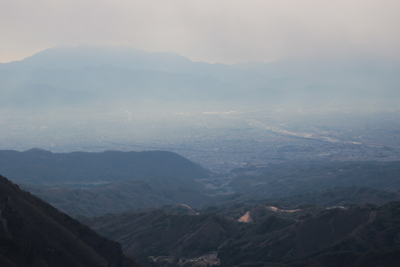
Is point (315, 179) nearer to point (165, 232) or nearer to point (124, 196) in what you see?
point (124, 196)

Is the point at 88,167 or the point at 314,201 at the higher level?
the point at 88,167

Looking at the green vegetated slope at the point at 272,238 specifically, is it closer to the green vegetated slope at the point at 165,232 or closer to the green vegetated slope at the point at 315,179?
the green vegetated slope at the point at 165,232

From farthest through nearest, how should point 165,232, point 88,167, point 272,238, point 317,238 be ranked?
1. point 88,167
2. point 165,232
3. point 272,238
4. point 317,238

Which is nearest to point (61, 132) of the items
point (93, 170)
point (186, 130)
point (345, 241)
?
point (186, 130)

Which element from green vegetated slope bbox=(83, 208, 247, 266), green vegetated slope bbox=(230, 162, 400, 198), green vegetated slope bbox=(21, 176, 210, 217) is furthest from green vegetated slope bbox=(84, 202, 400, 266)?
green vegetated slope bbox=(230, 162, 400, 198)

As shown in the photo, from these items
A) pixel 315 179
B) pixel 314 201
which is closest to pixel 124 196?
pixel 314 201

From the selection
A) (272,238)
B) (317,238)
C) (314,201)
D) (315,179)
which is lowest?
(314,201)

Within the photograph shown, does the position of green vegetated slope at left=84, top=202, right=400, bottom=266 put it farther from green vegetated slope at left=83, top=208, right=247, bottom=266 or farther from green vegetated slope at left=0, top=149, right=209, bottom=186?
green vegetated slope at left=0, top=149, right=209, bottom=186
